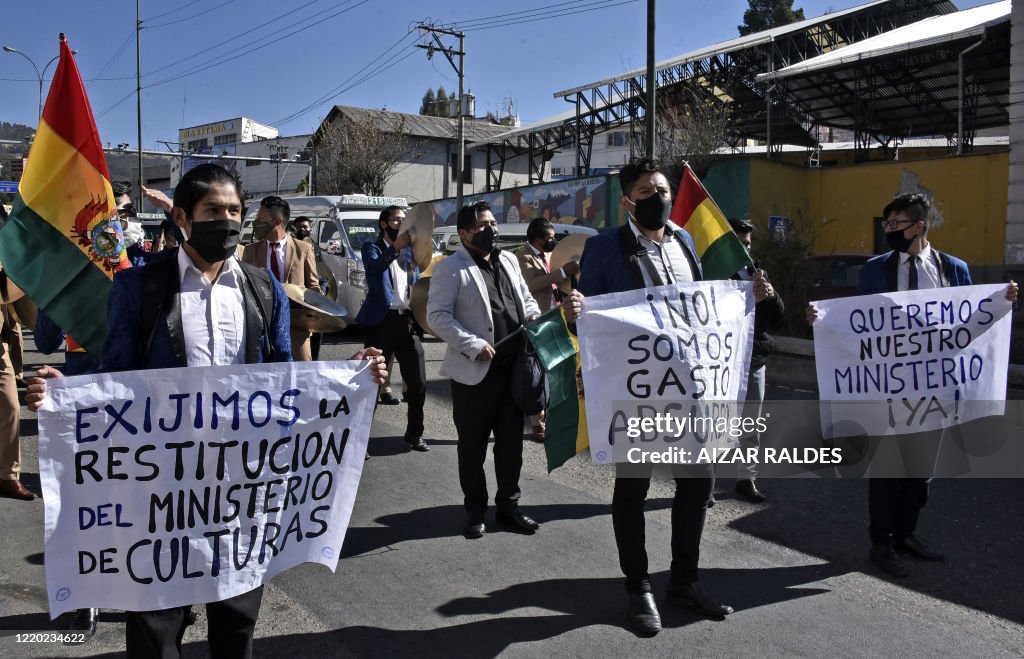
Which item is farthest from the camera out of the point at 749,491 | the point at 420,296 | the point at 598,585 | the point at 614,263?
the point at 420,296

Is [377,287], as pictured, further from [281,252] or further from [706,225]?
[706,225]

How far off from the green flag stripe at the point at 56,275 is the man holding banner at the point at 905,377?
139 inches

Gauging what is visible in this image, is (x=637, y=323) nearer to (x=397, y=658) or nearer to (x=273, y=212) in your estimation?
(x=397, y=658)

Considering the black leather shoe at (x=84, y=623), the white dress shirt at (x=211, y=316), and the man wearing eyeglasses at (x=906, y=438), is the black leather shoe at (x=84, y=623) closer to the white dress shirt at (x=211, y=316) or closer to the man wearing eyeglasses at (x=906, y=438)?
the white dress shirt at (x=211, y=316)

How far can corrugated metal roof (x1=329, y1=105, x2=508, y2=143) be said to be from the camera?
46.5 meters

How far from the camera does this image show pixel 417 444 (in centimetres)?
721

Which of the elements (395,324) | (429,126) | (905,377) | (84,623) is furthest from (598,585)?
(429,126)

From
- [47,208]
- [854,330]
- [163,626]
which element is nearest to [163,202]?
[47,208]

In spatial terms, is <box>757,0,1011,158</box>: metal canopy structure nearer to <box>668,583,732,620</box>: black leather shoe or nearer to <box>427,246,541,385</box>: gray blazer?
<box>427,246,541,385</box>: gray blazer

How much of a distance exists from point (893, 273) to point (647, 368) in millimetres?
1857

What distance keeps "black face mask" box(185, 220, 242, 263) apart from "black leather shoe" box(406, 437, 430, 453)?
4397mm

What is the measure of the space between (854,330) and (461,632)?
259cm

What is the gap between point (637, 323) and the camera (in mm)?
3834

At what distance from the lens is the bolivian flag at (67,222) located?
12.0 ft
